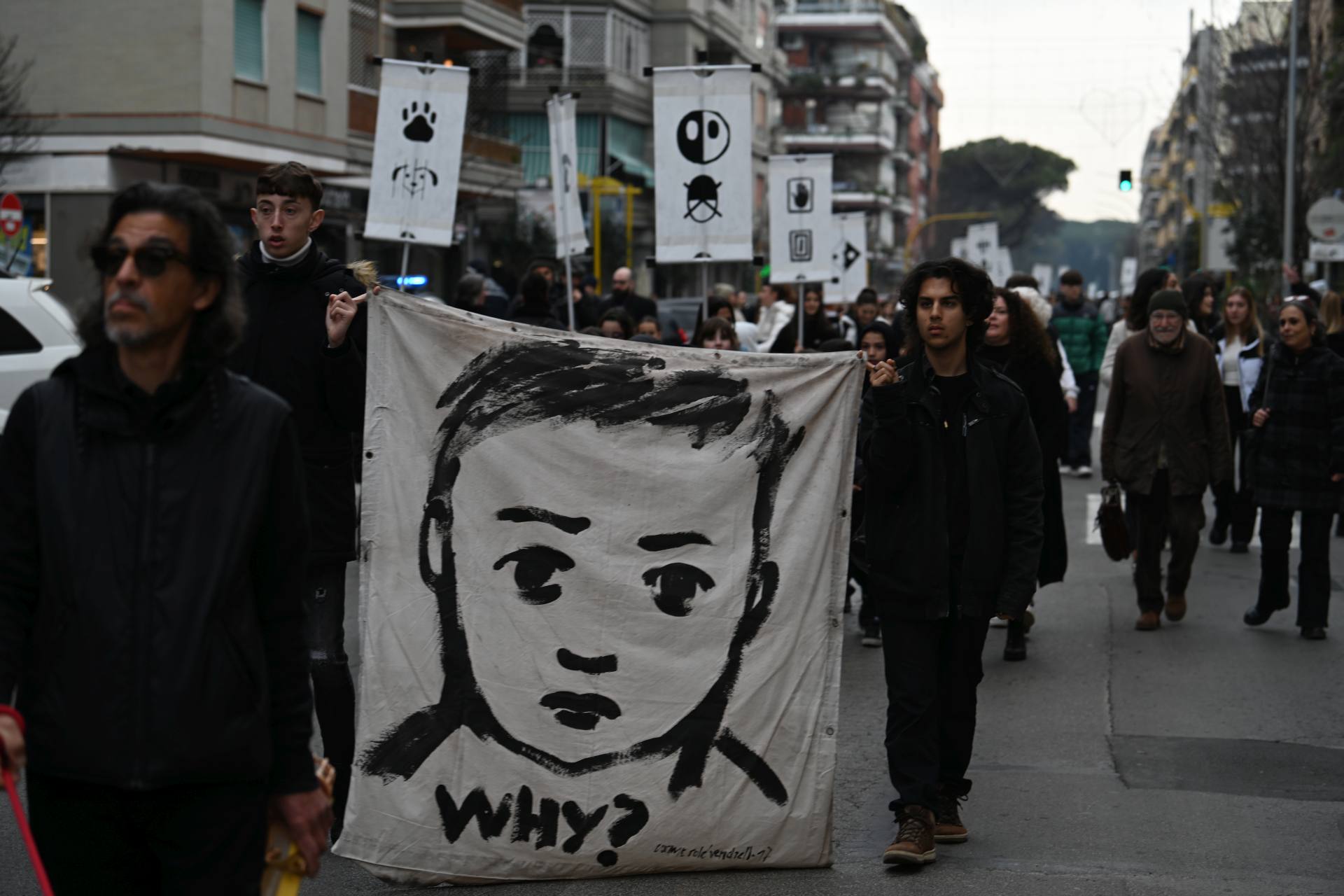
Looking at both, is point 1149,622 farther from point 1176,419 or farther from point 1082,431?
point 1082,431

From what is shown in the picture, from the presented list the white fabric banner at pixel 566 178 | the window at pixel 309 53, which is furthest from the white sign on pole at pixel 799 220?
the window at pixel 309 53

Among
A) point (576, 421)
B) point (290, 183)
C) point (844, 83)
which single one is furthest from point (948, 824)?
point (844, 83)

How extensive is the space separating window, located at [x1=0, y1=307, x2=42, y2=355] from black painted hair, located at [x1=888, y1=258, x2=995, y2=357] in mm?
8051

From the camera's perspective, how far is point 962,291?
18.9 ft

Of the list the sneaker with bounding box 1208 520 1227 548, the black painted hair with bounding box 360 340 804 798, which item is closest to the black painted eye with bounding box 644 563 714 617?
the black painted hair with bounding box 360 340 804 798

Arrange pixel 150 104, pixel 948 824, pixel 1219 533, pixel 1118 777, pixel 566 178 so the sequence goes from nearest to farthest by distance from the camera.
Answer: pixel 948 824
pixel 1118 777
pixel 1219 533
pixel 566 178
pixel 150 104

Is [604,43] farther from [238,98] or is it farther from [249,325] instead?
[249,325]

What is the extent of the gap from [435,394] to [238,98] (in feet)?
81.0

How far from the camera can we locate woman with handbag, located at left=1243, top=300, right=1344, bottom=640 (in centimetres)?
977

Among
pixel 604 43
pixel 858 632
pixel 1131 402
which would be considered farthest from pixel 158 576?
pixel 604 43

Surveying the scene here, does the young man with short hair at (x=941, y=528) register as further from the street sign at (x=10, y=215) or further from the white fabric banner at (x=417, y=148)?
the street sign at (x=10, y=215)

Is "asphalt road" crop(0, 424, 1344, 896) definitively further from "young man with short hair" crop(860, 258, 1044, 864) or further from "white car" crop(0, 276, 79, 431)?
"white car" crop(0, 276, 79, 431)

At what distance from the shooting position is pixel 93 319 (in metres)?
3.05

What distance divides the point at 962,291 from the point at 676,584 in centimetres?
134
